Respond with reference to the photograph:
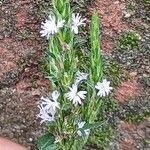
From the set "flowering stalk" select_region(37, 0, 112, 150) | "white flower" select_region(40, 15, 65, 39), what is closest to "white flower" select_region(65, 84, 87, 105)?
"flowering stalk" select_region(37, 0, 112, 150)

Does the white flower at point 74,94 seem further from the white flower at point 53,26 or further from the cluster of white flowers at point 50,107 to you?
the white flower at point 53,26

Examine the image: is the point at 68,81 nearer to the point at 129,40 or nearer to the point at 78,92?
the point at 78,92

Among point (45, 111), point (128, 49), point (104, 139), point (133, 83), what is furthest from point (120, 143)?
point (45, 111)

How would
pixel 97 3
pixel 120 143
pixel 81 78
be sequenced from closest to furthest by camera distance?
pixel 81 78
pixel 120 143
pixel 97 3

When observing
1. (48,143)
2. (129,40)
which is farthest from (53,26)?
(129,40)

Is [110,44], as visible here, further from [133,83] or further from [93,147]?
[93,147]

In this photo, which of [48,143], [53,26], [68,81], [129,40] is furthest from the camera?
[129,40]

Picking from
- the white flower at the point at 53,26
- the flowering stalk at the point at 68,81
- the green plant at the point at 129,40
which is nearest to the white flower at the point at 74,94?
the flowering stalk at the point at 68,81
